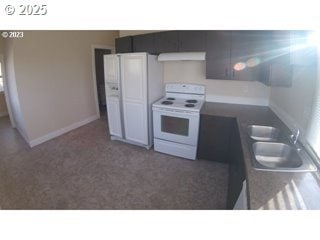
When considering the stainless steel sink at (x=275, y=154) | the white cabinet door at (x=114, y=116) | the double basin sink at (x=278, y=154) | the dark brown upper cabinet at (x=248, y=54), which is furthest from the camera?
the white cabinet door at (x=114, y=116)

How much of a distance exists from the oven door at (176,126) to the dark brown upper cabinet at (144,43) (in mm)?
924

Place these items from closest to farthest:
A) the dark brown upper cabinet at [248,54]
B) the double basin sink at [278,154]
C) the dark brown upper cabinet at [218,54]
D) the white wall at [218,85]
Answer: the double basin sink at [278,154] → the dark brown upper cabinet at [248,54] → the dark brown upper cabinet at [218,54] → the white wall at [218,85]

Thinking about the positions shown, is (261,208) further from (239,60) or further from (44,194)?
(44,194)

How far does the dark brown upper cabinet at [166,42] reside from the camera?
8.55ft

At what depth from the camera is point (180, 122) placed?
2703 millimetres

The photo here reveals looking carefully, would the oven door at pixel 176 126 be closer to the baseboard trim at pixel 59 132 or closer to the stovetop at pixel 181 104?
the stovetop at pixel 181 104

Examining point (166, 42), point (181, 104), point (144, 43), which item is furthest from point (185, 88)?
point (144, 43)

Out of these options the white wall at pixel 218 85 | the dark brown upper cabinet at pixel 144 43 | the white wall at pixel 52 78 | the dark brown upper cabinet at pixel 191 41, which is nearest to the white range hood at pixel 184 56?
the dark brown upper cabinet at pixel 191 41

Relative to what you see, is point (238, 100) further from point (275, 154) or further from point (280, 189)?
point (280, 189)

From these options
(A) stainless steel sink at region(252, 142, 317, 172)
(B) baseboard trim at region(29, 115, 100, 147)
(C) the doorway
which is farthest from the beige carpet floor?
(C) the doorway

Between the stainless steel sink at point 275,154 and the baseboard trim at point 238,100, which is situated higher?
the baseboard trim at point 238,100

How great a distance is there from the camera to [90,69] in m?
4.27
